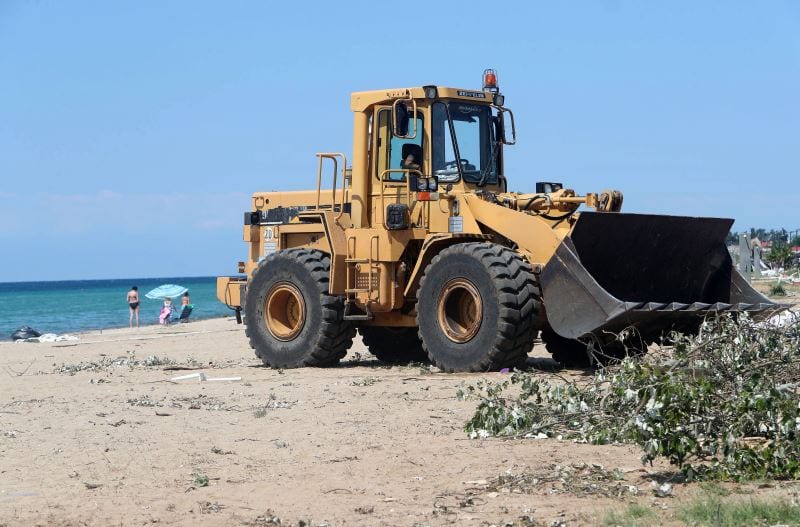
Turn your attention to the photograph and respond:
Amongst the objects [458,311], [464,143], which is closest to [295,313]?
[458,311]

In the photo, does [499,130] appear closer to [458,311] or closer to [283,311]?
[458,311]

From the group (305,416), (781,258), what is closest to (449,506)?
(305,416)

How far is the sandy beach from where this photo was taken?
22.2 feet

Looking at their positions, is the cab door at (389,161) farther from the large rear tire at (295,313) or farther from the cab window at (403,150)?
the large rear tire at (295,313)

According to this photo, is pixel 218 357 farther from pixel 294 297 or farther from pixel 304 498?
pixel 304 498

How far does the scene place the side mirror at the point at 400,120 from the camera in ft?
44.3

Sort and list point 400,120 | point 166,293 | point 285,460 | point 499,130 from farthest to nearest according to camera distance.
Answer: point 166,293
point 499,130
point 400,120
point 285,460

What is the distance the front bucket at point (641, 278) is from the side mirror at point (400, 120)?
2.42m

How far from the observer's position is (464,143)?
14.2 m

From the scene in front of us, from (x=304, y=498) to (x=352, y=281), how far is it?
7.60 m

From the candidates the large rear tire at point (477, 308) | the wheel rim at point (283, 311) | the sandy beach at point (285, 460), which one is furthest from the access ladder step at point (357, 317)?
the sandy beach at point (285, 460)

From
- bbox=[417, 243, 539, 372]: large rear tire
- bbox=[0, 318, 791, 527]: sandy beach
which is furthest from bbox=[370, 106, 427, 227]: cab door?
bbox=[0, 318, 791, 527]: sandy beach

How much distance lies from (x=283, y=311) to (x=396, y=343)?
161cm

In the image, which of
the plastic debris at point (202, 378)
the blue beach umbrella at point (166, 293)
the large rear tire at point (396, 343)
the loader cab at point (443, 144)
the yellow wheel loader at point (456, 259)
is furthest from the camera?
the blue beach umbrella at point (166, 293)
